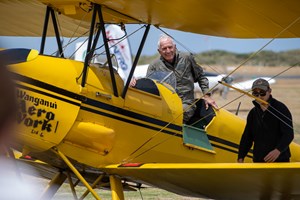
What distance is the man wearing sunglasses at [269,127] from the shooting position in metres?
4.93

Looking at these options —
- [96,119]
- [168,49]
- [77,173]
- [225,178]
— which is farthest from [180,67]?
[77,173]

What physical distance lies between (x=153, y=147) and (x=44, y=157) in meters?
1.03

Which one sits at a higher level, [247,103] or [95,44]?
[247,103]

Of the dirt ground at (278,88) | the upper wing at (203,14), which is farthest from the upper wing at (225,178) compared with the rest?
the dirt ground at (278,88)

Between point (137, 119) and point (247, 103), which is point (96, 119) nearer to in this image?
point (137, 119)

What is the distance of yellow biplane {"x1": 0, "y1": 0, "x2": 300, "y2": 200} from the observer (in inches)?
175

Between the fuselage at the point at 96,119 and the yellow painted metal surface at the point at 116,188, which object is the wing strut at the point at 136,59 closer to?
the fuselage at the point at 96,119

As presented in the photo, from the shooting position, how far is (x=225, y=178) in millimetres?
4672

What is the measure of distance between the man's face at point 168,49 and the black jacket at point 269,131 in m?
1.23

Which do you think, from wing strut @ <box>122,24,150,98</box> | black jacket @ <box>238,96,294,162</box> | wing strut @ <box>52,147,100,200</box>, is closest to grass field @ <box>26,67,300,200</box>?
black jacket @ <box>238,96,294,162</box>

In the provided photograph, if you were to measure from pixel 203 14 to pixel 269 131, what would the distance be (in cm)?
127

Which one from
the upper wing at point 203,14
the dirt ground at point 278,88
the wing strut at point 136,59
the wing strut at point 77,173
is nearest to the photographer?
the wing strut at point 77,173

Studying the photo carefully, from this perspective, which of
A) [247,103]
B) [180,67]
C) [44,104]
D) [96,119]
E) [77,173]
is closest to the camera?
[44,104]

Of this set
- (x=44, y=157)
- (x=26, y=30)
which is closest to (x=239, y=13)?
(x=44, y=157)
